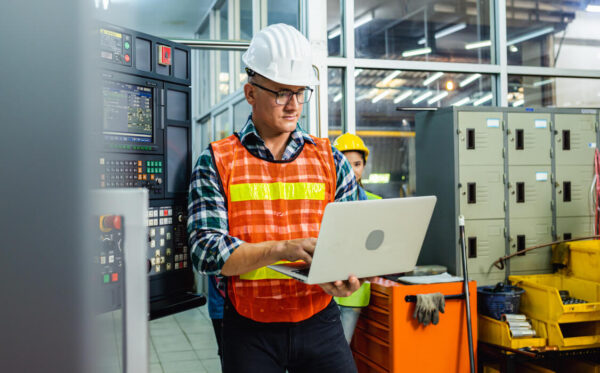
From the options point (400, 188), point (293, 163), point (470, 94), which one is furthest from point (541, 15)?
point (293, 163)

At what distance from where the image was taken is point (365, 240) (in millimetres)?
1362

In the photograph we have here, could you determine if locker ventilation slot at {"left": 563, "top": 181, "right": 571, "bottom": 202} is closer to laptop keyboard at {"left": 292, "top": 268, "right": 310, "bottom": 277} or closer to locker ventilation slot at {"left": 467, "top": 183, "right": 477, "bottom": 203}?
locker ventilation slot at {"left": 467, "top": 183, "right": 477, "bottom": 203}

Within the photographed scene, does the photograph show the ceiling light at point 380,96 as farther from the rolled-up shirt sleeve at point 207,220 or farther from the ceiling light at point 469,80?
the rolled-up shirt sleeve at point 207,220

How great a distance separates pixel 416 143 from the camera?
13.2ft

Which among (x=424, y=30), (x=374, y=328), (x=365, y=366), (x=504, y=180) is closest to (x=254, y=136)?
(x=374, y=328)

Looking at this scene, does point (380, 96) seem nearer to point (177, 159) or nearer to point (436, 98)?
point (436, 98)

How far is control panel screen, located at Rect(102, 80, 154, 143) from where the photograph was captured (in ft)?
5.56

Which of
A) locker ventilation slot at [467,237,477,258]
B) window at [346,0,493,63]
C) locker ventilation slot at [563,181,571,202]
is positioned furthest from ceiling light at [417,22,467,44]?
locker ventilation slot at [467,237,477,258]

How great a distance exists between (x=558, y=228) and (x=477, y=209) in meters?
0.69

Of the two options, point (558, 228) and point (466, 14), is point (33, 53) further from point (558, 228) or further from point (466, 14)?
point (466, 14)

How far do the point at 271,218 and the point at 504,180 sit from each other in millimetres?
2715

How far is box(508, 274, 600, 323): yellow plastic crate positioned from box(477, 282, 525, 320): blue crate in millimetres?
74

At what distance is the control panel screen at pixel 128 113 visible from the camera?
1694 mm

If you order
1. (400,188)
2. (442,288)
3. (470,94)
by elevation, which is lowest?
(442,288)
